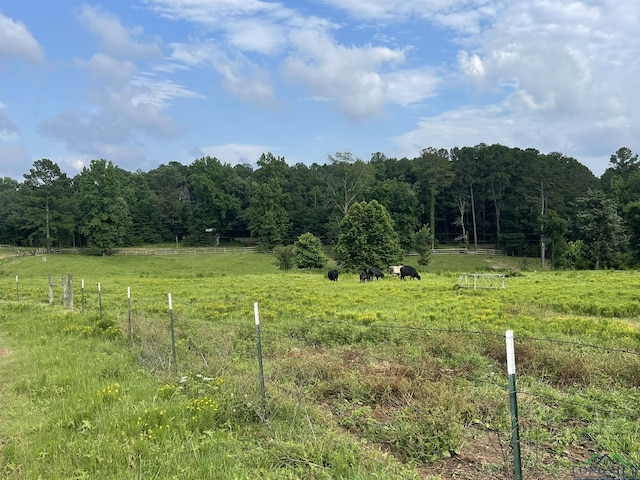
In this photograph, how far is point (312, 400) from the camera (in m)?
6.83

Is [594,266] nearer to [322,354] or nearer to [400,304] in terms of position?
[400,304]

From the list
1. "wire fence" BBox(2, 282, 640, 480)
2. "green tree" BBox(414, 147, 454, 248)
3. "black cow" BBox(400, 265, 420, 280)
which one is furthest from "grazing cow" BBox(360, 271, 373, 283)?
"green tree" BBox(414, 147, 454, 248)

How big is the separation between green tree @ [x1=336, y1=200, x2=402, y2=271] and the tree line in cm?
1891

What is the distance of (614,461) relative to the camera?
15.8 ft

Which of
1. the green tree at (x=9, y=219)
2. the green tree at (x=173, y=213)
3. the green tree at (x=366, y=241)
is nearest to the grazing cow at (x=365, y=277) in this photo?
the green tree at (x=366, y=241)

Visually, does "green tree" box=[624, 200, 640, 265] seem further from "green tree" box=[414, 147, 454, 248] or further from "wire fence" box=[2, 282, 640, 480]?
"wire fence" box=[2, 282, 640, 480]

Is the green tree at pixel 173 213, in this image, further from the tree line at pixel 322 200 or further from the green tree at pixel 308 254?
the green tree at pixel 308 254

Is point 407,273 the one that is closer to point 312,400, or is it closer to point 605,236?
point 605,236

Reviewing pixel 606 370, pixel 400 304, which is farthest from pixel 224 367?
pixel 400 304

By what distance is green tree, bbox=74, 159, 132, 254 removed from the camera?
6750 centimetres

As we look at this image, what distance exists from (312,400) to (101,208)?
69780 millimetres

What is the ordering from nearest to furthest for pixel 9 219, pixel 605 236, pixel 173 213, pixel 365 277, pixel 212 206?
pixel 365 277 → pixel 605 236 → pixel 9 219 → pixel 212 206 → pixel 173 213

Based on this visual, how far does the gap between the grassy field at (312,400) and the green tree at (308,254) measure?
127ft

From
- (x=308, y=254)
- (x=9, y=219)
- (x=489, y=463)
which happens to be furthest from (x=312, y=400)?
(x=9, y=219)
